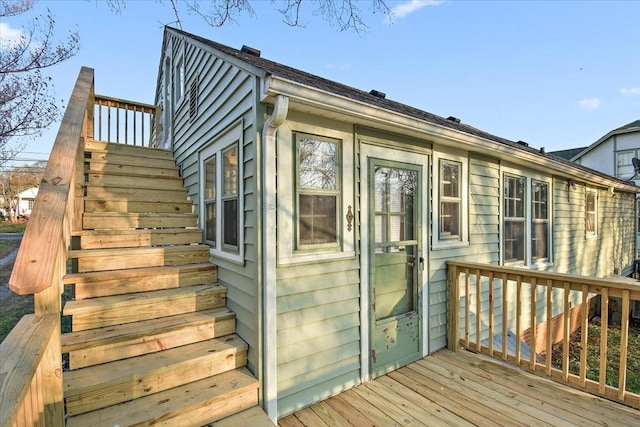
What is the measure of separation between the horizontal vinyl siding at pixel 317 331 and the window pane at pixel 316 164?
2.48ft

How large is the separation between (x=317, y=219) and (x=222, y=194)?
118 centimetres

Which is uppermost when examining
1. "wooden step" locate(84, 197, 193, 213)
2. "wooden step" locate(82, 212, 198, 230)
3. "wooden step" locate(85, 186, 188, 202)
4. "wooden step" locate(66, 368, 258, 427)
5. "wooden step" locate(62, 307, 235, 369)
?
"wooden step" locate(85, 186, 188, 202)

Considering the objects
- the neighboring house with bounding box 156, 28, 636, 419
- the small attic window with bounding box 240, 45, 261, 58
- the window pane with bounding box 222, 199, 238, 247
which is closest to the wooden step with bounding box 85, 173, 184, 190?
the neighboring house with bounding box 156, 28, 636, 419

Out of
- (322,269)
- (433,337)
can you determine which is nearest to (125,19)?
(322,269)

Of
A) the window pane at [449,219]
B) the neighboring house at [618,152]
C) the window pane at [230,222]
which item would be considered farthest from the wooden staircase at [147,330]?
the neighboring house at [618,152]

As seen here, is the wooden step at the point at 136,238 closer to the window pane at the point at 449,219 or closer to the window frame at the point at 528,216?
the window pane at the point at 449,219

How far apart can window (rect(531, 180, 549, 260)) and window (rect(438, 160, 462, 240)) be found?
2.21 meters

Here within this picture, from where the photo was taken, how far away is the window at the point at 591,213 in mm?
7184

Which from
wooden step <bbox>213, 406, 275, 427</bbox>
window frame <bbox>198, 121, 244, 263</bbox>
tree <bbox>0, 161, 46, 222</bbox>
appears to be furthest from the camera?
tree <bbox>0, 161, 46, 222</bbox>

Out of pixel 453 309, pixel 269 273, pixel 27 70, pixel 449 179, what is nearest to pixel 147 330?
pixel 269 273

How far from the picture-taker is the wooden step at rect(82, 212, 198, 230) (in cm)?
369

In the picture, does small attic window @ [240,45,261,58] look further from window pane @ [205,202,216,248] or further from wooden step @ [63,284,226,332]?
wooden step @ [63,284,226,332]

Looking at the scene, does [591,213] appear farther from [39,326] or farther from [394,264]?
[39,326]

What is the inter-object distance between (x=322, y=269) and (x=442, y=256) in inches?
72.4
